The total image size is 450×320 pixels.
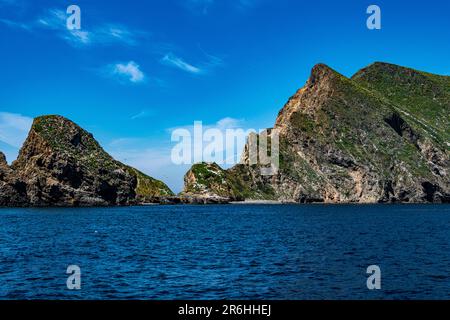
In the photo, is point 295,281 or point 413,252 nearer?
point 295,281

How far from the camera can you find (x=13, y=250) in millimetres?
63031

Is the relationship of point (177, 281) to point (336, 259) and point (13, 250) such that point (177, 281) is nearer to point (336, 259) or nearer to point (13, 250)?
point (336, 259)

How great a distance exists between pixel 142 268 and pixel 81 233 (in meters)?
46.8

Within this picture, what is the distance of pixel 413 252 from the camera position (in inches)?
2434

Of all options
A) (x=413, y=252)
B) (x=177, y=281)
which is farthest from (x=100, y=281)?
(x=413, y=252)

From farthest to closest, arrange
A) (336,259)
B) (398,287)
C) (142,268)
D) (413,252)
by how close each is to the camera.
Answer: (413,252)
(336,259)
(142,268)
(398,287)
